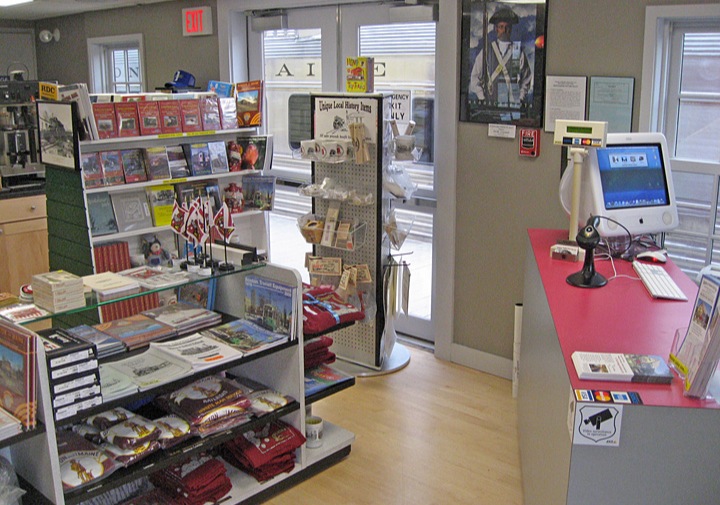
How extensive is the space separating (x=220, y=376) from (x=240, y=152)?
2260 millimetres

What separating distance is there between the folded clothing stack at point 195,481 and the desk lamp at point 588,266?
1.57m

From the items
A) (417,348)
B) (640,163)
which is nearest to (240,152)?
(417,348)

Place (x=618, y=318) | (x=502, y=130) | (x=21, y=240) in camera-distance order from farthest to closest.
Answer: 1. (x=21, y=240)
2. (x=502, y=130)
3. (x=618, y=318)

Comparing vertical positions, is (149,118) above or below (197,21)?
below

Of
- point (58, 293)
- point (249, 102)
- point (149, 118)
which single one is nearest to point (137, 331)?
point (58, 293)

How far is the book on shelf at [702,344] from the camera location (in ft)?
5.63

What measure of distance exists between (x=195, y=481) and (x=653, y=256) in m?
2.04

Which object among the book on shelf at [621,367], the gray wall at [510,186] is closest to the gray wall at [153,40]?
the gray wall at [510,186]

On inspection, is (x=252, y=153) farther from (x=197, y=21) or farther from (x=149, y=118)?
(x=197, y=21)

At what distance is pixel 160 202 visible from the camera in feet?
15.4

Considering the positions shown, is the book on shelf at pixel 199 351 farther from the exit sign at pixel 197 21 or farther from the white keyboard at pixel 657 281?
the exit sign at pixel 197 21

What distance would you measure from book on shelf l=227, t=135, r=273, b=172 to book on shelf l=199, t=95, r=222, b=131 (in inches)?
8.2

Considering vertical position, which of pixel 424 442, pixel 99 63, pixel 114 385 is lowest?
pixel 424 442

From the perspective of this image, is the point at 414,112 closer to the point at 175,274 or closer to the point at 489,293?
the point at 489,293
